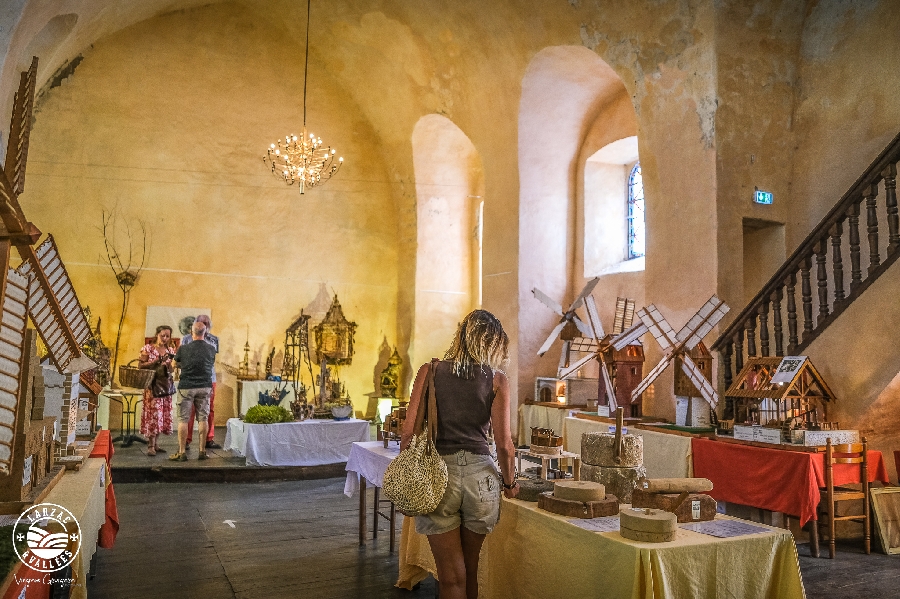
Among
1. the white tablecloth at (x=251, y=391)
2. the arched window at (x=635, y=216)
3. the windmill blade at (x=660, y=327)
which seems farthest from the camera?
the white tablecloth at (x=251, y=391)

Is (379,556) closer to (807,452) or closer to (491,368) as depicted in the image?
(491,368)

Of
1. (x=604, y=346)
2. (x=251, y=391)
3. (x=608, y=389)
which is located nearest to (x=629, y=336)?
(x=604, y=346)

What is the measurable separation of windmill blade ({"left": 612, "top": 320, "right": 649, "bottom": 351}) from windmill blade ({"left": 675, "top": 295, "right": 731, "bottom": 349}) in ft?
1.62

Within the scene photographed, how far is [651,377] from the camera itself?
283 inches

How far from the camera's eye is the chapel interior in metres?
7.40

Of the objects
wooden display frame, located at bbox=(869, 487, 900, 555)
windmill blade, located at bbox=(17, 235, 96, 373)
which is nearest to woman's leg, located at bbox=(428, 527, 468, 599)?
windmill blade, located at bbox=(17, 235, 96, 373)

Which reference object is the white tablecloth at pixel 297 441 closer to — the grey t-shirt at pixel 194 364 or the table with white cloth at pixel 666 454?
the grey t-shirt at pixel 194 364

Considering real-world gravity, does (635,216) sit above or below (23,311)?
above

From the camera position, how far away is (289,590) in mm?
4430

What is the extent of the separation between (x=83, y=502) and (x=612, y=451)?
2.43 meters

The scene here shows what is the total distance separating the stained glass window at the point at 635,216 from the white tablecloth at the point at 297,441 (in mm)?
4642

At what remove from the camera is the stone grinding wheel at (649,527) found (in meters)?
2.76

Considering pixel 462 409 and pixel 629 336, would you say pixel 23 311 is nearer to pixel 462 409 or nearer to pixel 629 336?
pixel 462 409

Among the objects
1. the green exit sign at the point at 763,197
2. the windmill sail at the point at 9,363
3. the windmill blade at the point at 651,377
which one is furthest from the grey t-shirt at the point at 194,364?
the green exit sign at the point at 763,197
